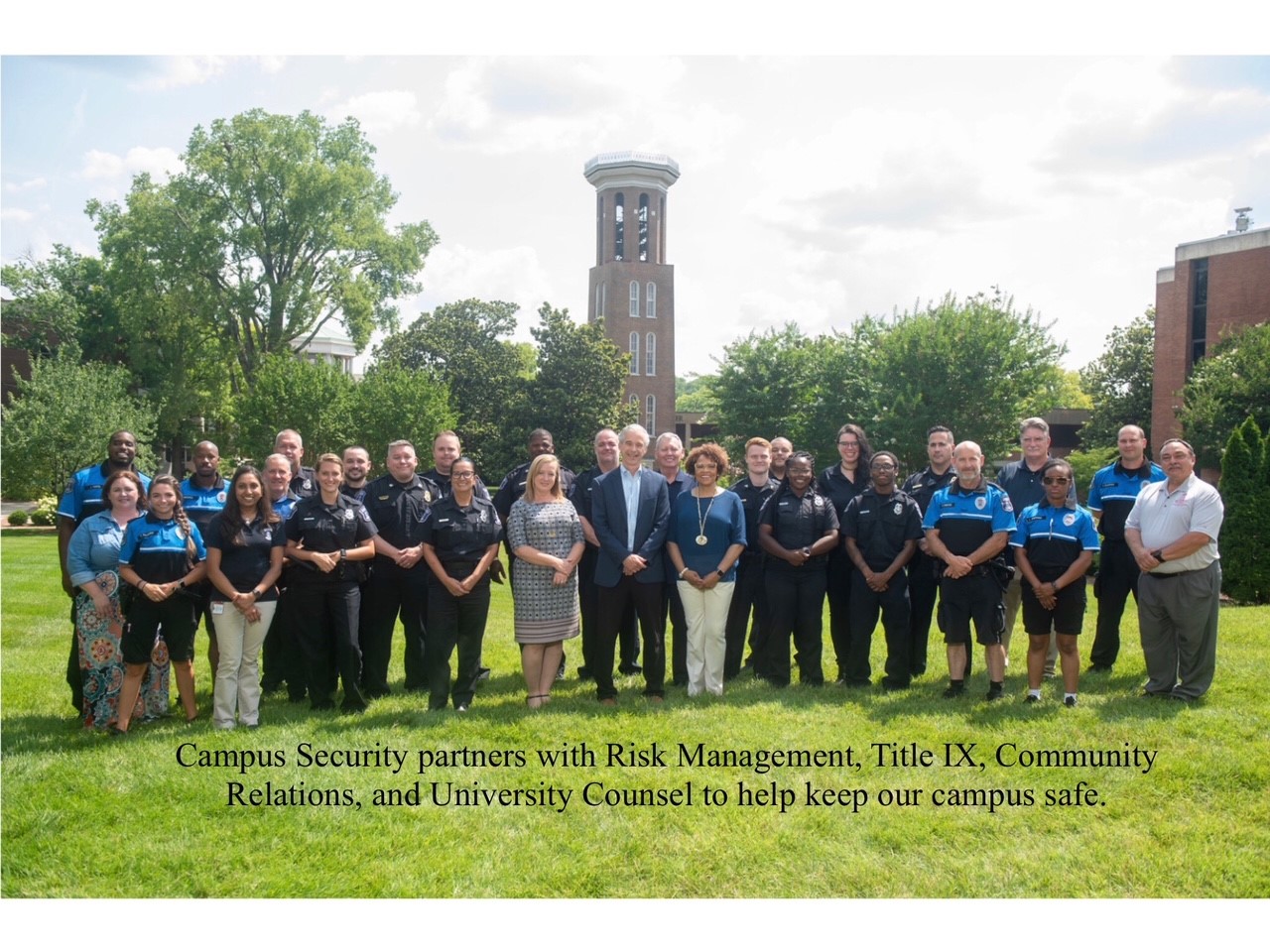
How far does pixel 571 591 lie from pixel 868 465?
9.37ft

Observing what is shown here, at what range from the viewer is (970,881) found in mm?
4465

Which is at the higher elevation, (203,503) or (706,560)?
(203,503)

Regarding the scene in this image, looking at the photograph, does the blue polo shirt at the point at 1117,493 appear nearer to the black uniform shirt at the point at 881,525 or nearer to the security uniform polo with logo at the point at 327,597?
the black uniform shirt at the point at 881,525

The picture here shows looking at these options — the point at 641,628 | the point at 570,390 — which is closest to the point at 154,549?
the point at 641,628

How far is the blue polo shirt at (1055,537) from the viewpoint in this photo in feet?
23.3

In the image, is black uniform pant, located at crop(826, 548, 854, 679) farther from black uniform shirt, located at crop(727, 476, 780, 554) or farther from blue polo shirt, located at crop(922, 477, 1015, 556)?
blue polo shirt, located at crop(922, 477, 1015, 556)

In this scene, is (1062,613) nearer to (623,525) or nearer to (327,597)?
(623,525)

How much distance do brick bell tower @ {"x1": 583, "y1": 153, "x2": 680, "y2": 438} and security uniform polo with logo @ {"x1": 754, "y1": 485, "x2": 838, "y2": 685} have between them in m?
51.9

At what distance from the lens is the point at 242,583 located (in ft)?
21.6

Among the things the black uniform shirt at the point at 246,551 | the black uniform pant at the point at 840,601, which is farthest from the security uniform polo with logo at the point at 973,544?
the black uniform shirt at the point at 246,551

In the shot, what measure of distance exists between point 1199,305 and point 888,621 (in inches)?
1741

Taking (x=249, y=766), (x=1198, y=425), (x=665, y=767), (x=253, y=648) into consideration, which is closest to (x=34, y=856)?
(x=249, y=766)

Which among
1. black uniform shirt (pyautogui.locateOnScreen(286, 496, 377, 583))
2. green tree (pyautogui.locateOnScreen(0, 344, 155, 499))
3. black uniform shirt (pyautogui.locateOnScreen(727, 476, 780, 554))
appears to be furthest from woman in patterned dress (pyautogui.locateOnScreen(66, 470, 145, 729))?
green tree (pyautogui.locateOnScreen(0, 344, 155, 499))

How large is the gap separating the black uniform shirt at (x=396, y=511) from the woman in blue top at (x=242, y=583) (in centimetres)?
97
